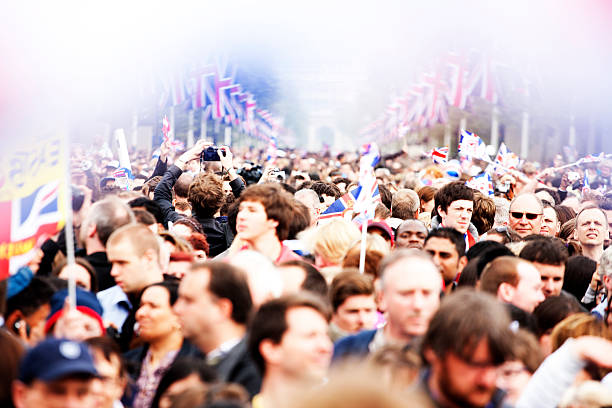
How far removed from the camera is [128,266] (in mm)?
7094

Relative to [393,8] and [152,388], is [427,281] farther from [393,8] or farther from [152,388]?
[393,8]

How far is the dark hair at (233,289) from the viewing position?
529cm

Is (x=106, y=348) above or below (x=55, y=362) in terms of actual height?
below

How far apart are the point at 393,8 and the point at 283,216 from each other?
20.5m

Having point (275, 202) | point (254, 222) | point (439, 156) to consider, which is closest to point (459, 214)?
point (275, 202)

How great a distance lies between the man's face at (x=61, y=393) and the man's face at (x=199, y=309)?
109 centimetres

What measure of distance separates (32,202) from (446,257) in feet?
11.1

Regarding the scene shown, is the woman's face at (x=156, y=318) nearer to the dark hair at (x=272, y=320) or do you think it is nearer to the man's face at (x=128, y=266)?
the man's face at (x=128, y=266)

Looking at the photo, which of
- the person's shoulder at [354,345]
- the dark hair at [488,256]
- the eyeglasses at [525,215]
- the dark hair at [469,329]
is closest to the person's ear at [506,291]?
the dark hair at [488,256]

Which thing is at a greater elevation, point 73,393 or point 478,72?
point 73,393

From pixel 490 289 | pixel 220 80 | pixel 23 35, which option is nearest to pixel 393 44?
pixel 220 80

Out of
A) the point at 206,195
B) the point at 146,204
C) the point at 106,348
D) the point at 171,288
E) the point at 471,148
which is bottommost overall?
the point at 471,148

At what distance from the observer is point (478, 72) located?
123ft

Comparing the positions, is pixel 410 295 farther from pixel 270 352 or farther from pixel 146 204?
pixel 146 204
